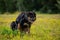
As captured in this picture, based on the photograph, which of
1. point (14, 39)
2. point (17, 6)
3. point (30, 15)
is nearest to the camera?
point (14, 39)

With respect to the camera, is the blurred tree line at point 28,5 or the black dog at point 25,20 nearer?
the black dog at point 25,20

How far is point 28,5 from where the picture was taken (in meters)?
46.8

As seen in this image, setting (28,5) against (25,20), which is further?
(28,5)

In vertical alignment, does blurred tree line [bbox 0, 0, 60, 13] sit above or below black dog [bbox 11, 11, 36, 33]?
below

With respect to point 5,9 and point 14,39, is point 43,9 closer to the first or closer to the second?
point 5,9

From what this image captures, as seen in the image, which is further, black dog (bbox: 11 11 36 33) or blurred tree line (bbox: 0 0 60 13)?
blurred tree line (bbox: 0 0 60 13)

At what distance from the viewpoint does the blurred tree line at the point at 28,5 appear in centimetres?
4331

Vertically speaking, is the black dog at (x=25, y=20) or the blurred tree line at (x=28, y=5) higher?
the black dog at (x=25, y=20)

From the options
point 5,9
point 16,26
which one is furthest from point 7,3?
point 16,26

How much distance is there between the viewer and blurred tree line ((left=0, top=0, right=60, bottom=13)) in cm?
4331

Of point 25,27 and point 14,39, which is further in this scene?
point 25,27

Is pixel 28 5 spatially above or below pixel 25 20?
below

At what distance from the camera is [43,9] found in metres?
43.2

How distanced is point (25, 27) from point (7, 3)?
36.3 metres
